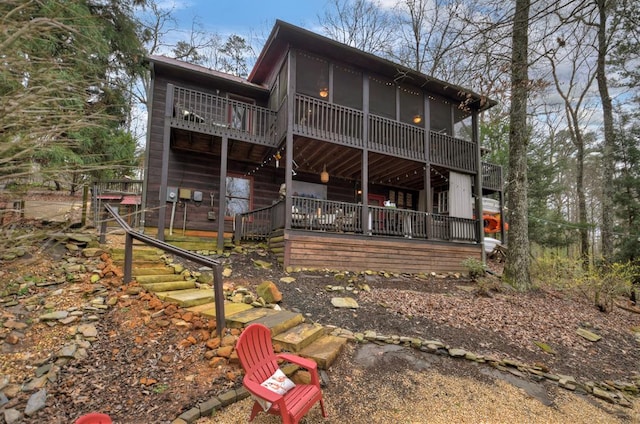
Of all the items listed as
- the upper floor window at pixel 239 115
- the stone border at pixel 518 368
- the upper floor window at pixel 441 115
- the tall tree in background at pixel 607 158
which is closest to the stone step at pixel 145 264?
the stone border at pixel 518 368

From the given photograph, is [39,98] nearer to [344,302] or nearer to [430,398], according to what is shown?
[430,398]

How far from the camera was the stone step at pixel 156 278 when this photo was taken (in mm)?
4691

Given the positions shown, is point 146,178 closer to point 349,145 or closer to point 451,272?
point 349,145

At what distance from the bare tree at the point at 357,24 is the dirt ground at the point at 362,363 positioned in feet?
48.4

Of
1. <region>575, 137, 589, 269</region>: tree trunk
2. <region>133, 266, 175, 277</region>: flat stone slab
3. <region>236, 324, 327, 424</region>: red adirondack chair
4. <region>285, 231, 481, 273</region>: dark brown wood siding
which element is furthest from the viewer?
<region>575, 137, 589, 269</region>: tree trunk

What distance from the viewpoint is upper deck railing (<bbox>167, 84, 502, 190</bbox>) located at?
8070 millimetres

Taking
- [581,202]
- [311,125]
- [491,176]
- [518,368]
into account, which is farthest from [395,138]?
[581,202]

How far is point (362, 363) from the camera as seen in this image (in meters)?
3.45

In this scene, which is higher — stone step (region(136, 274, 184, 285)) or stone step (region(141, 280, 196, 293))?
stone step (region(136, 274, 184, 285))

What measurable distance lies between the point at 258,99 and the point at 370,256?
6.58 meters

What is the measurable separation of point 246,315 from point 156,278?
2.02 m

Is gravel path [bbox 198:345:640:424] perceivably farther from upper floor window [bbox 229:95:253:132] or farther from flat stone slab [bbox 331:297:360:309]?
upper floor window [bbox 229:95:253:132]

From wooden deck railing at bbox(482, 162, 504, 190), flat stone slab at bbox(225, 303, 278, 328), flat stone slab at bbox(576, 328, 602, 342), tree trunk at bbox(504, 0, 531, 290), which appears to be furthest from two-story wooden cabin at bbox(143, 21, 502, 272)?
flat stone slab at bbox(576, 328, 602, 342)

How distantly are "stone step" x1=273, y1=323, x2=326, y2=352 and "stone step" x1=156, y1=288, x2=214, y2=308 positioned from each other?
1.35 m
